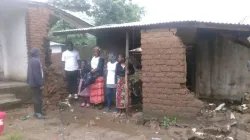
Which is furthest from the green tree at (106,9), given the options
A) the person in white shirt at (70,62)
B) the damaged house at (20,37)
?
the person in white shirt at (70,62)

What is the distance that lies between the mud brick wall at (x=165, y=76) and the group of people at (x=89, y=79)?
99cm

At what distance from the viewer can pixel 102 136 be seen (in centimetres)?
587

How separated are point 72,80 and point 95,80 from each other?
1216mm

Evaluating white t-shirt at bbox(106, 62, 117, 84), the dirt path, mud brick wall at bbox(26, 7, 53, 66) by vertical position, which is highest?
mud brick wall at bbox(26, 7, 53, 66)

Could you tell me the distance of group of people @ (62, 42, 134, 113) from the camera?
7.70 meters

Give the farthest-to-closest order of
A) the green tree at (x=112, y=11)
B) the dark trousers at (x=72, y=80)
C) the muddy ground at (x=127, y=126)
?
1. the green tree at (x=112, y=11)
2. the dark trousers at (x=72, y=80)
3. the muddy ground at (x=127, y=126)

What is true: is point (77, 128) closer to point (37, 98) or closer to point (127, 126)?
point (127, 126)

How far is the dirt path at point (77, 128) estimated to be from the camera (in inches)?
228

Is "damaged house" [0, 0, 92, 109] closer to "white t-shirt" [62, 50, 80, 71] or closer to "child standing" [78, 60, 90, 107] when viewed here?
"white t-shirt" [62, 50, 80, 71]

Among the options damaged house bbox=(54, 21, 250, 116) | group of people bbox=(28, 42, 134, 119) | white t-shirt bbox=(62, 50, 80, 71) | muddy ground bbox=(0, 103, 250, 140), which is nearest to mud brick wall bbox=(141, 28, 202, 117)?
damaged house bbox=(54, 21, 250, 116)

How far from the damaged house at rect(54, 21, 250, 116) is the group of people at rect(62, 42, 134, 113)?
673 mm

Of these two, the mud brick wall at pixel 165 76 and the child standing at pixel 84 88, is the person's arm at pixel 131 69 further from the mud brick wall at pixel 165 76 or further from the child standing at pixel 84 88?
the child standing at pixel 84 88

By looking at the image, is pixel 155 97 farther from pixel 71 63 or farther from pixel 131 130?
pixel 71 63

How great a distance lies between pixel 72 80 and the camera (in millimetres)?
9227
